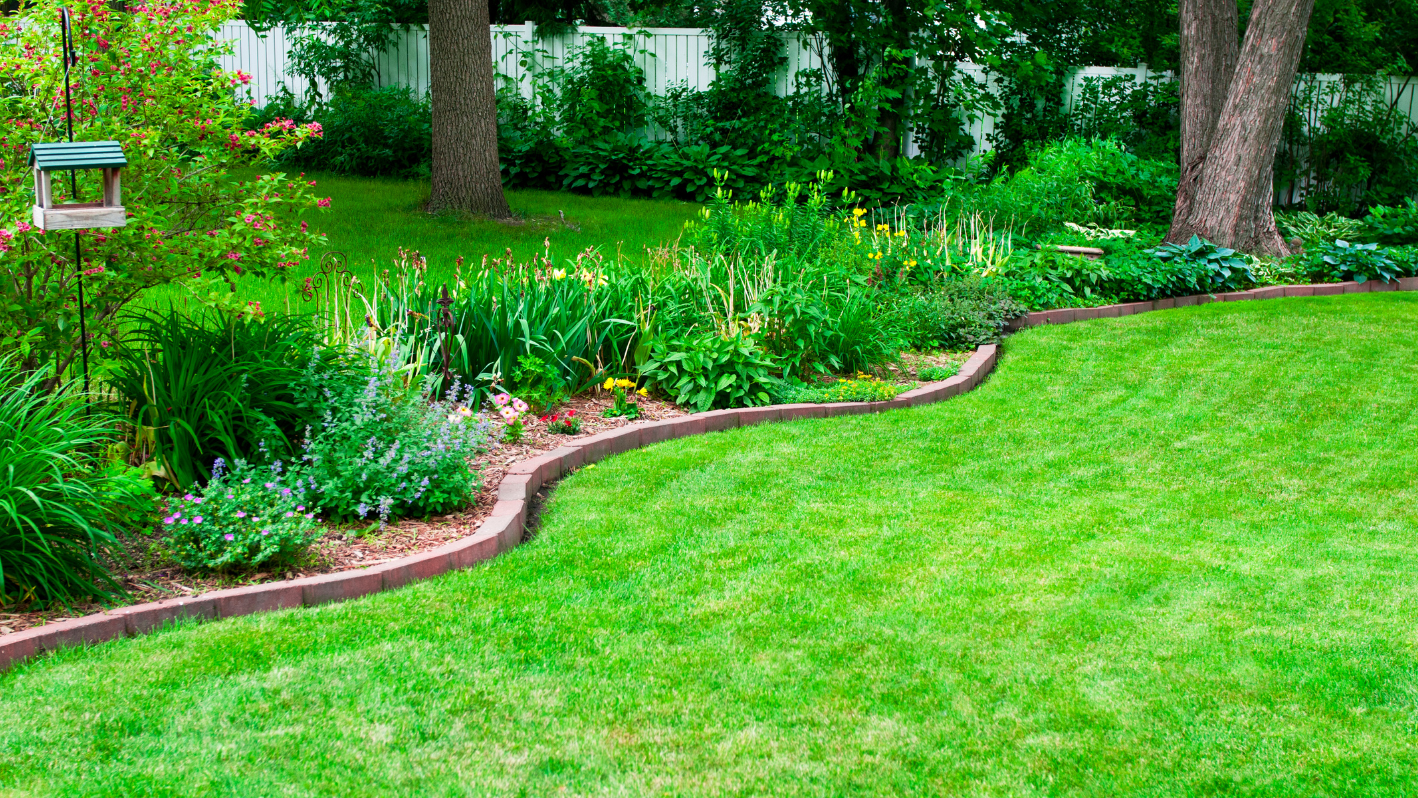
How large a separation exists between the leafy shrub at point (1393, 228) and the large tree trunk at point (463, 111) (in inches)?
325

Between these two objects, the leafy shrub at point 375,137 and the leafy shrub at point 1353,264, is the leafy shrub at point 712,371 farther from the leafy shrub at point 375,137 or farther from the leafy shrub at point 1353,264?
the leafy shrub at point 375,137

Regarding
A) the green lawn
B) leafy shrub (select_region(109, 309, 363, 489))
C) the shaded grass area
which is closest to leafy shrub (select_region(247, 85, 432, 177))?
the shaded grass area

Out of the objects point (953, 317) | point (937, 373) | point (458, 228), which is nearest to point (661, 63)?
point (458, 228)

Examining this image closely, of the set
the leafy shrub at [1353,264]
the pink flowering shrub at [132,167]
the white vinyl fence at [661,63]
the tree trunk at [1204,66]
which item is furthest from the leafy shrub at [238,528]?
the white vinyl fence at [661,63]

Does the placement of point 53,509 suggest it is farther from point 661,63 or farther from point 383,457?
point 661,63

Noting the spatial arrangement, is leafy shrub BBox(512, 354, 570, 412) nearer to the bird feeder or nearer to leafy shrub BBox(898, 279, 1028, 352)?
the bird feeder

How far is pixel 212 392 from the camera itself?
4676 mm

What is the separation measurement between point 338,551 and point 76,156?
1651mm

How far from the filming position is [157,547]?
13.6 ft

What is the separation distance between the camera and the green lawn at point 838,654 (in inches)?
116

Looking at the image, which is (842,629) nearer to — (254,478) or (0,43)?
(254,478)

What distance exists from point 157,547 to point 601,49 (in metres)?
12.4

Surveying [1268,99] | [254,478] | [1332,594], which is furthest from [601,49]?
[1332,594]

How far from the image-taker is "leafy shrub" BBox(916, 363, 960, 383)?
23.3 ft
